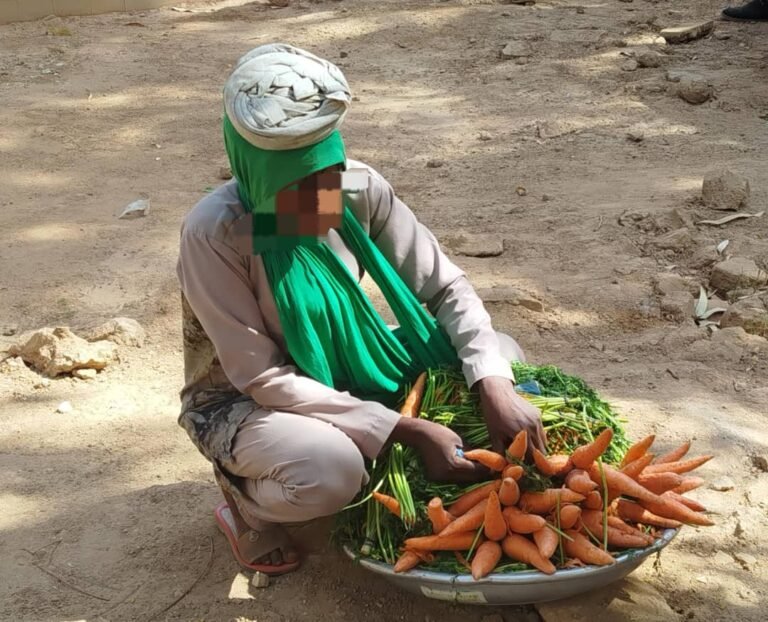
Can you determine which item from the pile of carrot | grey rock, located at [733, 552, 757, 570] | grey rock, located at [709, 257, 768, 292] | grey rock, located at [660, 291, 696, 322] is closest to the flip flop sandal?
the pile of carrot

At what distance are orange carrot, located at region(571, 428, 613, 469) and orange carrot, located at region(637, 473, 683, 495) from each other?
0.15m

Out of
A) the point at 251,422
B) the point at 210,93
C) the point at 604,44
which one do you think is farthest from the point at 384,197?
the point at 604,44

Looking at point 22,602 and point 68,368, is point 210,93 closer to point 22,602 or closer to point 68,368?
point 68,368

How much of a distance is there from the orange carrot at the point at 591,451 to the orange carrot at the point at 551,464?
0.02 metres

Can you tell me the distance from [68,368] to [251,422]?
171 centimetres

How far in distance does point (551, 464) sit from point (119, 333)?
2387 mm

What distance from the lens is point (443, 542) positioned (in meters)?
2.51

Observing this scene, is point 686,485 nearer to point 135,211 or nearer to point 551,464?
point 551,464

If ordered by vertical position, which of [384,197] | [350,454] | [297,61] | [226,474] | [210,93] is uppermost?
[297,61]

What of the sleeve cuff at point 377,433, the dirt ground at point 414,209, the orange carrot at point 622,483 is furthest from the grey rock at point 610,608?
the sleeve cuff at point 377,433

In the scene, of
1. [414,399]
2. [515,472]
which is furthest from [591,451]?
[414,399]

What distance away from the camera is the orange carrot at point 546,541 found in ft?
7.92

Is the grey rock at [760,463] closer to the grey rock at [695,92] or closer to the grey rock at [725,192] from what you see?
the grey rock at [725,192]

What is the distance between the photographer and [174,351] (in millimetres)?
4363
